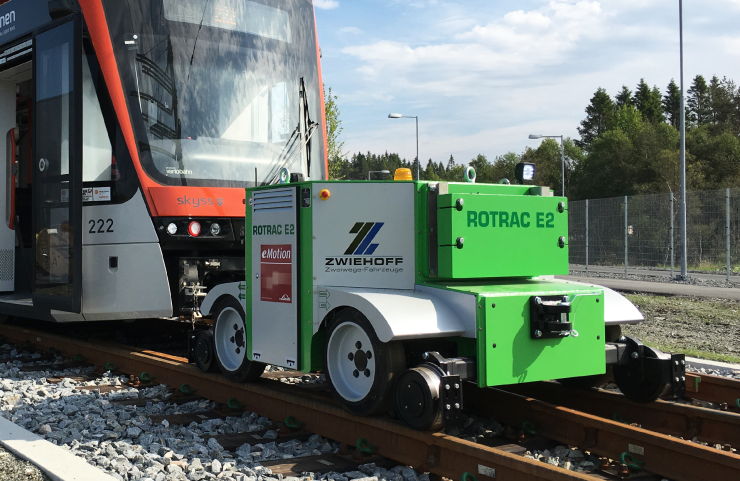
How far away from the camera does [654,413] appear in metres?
5.03

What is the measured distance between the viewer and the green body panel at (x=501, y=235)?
4.79m

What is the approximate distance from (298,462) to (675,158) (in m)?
53.9

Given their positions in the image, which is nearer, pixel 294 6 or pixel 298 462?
pixel 298 462

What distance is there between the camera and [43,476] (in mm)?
4121

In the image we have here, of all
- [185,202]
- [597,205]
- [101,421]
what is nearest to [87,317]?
[185,202]

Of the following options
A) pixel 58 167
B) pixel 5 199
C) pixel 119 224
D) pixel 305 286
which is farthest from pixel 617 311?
pixel 5 199

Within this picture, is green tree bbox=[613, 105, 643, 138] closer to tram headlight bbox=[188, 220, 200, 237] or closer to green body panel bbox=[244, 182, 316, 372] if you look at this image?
tram headlight bbox=[188, 220, 200, 237]

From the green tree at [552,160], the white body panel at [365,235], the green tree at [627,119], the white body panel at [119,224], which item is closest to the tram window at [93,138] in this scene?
the white body panel at [119,224]

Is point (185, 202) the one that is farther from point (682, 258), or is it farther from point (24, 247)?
point (682, 258)

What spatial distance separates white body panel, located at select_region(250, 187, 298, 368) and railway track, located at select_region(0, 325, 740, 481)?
13.4 inches

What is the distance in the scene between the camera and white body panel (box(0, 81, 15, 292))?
9.45m

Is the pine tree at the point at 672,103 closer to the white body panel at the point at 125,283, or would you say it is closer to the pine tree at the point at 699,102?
the pine tree at the point at 699,102

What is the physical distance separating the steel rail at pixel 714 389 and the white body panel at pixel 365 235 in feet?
8.11

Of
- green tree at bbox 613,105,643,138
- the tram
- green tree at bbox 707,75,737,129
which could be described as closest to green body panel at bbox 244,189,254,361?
the tram
